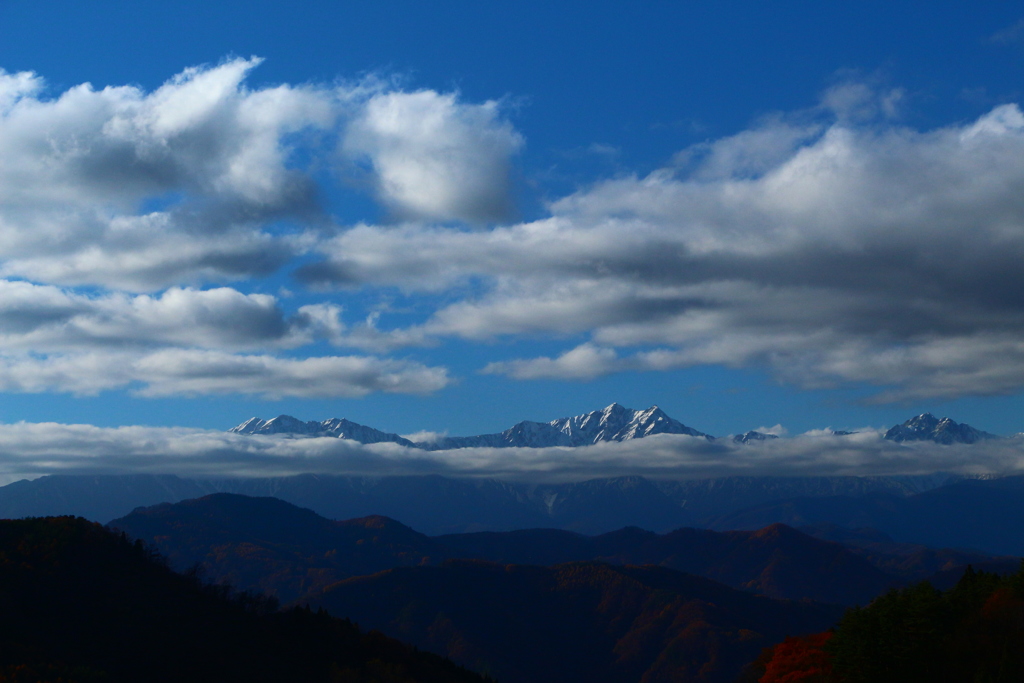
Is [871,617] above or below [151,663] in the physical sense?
above

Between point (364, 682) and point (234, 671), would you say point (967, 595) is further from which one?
point (234, 671)

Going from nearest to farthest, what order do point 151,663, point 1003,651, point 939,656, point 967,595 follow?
point 1003,651 < point 939,656 < point 967,595 < point 151,663

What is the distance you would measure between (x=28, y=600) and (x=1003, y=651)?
7398 inches

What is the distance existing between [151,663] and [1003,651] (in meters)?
152

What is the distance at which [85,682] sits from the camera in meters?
157

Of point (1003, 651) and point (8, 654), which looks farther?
point (8, 654)

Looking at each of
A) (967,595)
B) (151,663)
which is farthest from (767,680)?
(151,663)

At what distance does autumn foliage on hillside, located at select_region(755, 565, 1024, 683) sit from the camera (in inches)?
5359

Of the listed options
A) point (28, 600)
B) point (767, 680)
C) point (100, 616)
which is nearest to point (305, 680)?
point (100, 616)

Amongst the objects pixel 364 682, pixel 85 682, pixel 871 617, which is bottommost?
pixel 364 682

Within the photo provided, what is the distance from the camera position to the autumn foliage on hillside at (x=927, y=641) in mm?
136125

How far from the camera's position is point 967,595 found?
154 meters

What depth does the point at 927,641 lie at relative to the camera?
140 m

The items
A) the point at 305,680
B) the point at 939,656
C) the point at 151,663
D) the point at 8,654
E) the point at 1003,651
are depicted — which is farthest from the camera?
the point at 305,680
